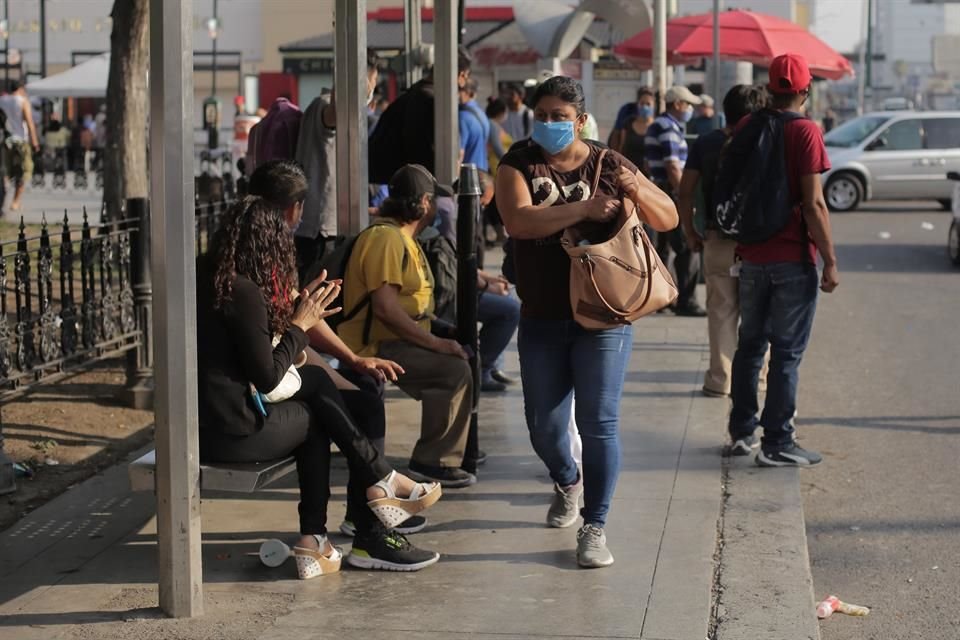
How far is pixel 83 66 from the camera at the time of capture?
3306cm

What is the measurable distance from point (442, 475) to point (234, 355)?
1.74 meters

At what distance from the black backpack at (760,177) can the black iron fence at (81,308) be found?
2.81 m

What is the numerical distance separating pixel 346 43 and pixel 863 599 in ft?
11.6

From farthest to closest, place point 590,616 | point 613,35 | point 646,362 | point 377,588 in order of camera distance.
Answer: point 613,35
point 646,362
point 377,588
point 590,616

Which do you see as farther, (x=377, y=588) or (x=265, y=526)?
(x=265, y=526)

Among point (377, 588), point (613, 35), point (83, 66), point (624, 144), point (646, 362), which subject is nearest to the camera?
point (377, 588)

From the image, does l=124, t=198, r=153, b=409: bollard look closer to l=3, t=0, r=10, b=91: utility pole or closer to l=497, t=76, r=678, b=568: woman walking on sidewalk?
l=497, t=76, r=678, b=568: woman walking on sidewalk

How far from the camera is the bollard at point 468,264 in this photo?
6.54 meters

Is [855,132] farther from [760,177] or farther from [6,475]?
[6,475]

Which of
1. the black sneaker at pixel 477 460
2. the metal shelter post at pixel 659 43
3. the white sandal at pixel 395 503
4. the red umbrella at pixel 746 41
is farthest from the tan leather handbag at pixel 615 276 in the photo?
the red umbrella at pixel 746 41

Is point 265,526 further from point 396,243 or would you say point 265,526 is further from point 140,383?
point 140,383

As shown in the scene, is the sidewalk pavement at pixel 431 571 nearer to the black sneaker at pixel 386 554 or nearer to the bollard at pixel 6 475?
the black sneaker at pixel 386 554

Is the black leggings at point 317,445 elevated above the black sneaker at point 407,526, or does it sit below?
above

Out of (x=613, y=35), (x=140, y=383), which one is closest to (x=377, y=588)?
(x=140, y=383)
